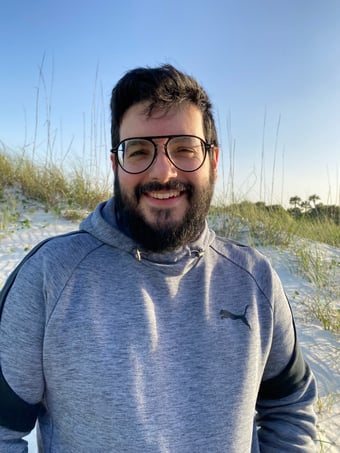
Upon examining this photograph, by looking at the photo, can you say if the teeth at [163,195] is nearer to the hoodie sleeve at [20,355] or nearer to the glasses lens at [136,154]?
the glasses lens at [136,154]

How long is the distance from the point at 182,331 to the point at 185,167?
1.67ft

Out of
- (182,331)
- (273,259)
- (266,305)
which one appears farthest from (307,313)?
(182,331)

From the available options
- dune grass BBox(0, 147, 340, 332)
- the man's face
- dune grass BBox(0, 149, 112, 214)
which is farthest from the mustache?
dune grass BBox(0, 149, 112, 214)

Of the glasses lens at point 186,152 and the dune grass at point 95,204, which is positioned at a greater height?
the glasses lens at point 186,152

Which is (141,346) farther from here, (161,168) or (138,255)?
(161,168)

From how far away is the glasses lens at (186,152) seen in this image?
→ 1075 mm

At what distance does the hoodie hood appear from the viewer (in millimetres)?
1015

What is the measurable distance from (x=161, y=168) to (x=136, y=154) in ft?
0.32

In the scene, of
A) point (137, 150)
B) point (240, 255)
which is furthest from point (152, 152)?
point (240, 255)

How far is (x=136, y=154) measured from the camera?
108 cm

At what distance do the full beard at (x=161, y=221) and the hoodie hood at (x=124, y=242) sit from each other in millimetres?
17

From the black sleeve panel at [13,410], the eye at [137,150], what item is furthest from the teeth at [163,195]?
the black sleeve panel at [13,410]

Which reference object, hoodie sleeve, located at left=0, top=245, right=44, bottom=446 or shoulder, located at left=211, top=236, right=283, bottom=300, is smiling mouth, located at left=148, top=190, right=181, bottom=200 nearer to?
shoulder, located at left=211, top=236, right=283, bottom=300

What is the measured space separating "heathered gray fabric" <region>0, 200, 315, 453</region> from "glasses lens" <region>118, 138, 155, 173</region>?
0.18 m
